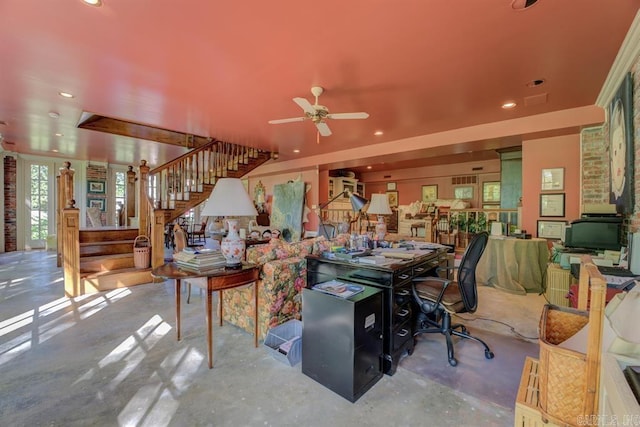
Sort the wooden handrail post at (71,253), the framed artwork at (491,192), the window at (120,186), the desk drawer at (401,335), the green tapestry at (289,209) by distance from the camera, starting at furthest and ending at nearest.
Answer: the window at (120,186) → the framed artwork at (491,192) → the green tapestry at (289,209) → the wooden handrail post at (71,253) → the desk drawer at (401,335)

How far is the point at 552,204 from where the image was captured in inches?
161

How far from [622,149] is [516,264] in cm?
204

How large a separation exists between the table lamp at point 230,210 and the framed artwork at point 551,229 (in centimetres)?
437

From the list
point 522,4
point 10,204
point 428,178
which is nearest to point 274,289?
point 522,4

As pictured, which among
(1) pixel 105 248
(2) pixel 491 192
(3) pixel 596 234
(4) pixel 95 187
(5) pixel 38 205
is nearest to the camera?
(3) pixel 596 234

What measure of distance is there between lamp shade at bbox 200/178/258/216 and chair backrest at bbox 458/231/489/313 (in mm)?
1717

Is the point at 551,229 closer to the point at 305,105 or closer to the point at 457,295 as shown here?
the point at 457,295

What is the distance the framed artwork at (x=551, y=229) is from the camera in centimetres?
407

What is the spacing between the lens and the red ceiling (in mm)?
1930

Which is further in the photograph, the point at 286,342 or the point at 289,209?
the point at 289,209

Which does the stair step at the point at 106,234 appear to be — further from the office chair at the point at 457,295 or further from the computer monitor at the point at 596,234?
the computer monitor at the point at 596,234

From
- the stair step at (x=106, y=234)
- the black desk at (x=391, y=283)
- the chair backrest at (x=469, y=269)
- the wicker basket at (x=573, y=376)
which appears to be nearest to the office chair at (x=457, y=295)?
the chair backrest at (x=469, y=269)

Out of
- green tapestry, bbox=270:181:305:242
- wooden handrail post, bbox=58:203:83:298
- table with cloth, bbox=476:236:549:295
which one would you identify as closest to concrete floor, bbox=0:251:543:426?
wooden handrail post, bbox=58:203:83:298

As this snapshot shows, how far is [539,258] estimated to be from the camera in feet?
13.0
